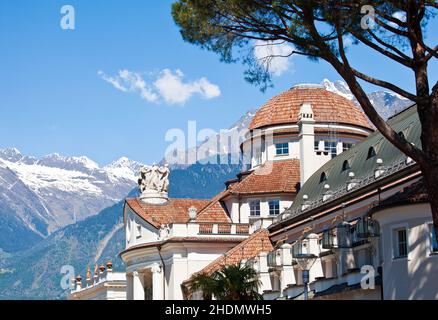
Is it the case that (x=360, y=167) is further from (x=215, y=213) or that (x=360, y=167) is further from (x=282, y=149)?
(x=282, y=149)

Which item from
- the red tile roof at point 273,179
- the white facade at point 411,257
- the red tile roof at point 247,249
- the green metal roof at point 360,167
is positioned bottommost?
the white facade at point 411,257

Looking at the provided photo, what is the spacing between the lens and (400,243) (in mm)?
43281

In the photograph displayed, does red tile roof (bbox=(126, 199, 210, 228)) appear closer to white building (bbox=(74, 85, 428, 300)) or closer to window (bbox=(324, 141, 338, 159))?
white building (bbox=(74, 85, 428, 300))

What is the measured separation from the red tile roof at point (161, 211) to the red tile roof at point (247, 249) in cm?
961

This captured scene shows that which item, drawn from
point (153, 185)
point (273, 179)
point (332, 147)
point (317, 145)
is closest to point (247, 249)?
point (273, 179)

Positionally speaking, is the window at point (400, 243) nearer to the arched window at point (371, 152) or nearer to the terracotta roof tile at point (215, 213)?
the arched window at point (371, 152)

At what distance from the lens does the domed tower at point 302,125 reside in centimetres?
A: 8631

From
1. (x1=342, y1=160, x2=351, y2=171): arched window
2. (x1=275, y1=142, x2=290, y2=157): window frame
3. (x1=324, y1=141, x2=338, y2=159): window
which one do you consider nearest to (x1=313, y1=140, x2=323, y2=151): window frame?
(x1=324, y1=141, x2=338, y2=159): window

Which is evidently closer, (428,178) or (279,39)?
(428,178)

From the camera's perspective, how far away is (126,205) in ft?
298

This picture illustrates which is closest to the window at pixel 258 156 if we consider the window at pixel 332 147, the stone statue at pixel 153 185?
the window at pixel 332 147
